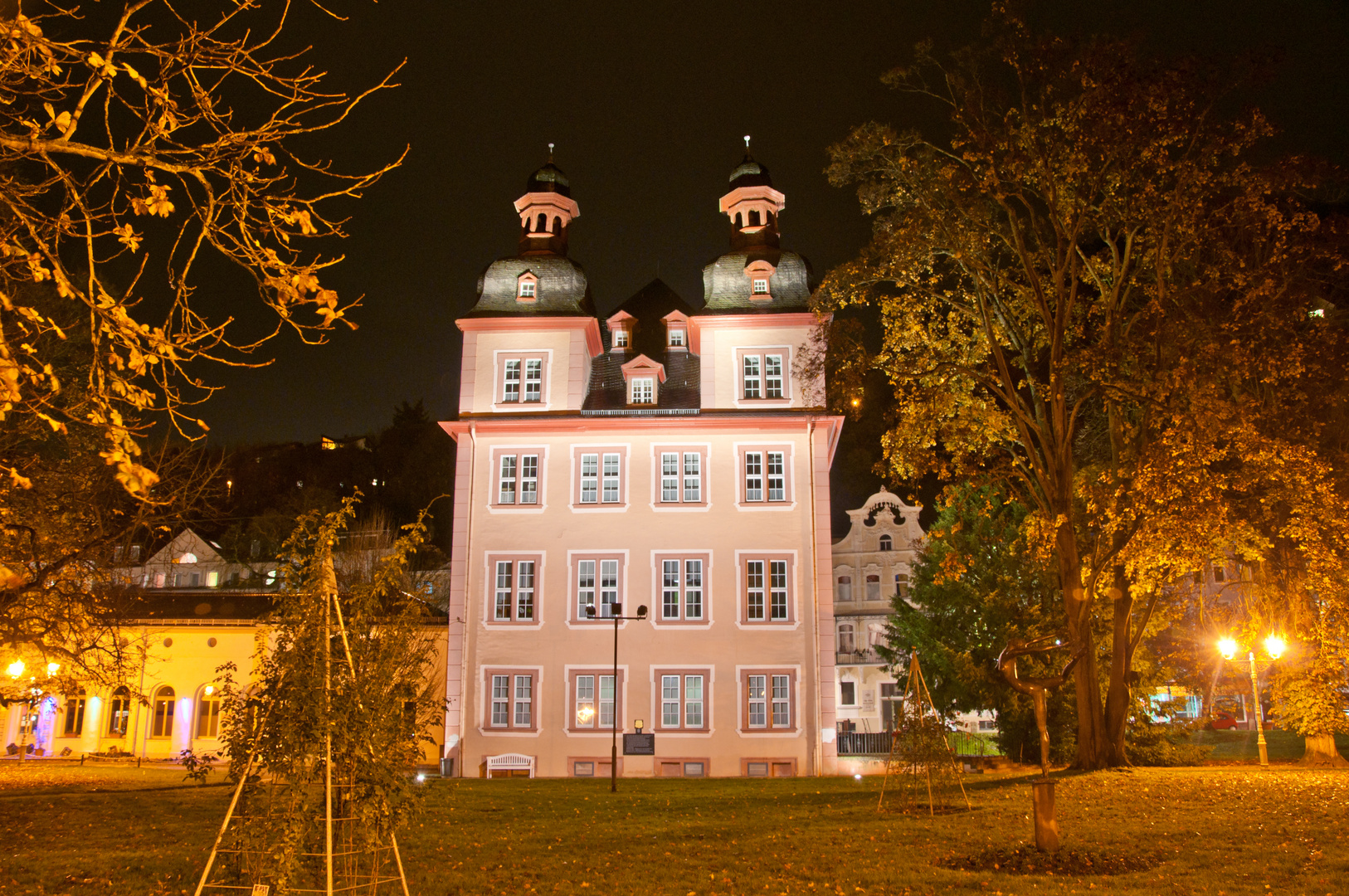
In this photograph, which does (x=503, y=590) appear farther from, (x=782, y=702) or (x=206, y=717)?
(x=206, y=717)

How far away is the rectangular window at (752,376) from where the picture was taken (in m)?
33.3

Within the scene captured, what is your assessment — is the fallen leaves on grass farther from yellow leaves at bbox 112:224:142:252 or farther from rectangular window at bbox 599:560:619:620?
rectangular window at bbox 599:560:619:620

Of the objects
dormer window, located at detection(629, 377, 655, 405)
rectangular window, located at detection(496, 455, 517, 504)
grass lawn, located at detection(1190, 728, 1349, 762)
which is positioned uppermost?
dormer window, located at detection(629, 377, 655, 405)

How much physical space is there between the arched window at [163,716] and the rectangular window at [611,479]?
20747 millimetres

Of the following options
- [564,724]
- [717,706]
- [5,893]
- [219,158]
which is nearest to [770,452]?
[717,706]

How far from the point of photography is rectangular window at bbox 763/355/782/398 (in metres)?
33.3

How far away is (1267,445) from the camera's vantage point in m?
18.0

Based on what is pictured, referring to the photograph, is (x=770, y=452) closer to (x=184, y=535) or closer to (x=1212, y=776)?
A: (x=1212, y=776)

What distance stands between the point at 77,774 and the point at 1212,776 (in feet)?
92.4

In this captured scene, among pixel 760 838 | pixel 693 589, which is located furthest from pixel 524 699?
pixel 760 838

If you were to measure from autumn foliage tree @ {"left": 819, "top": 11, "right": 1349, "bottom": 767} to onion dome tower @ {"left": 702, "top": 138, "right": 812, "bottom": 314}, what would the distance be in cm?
927

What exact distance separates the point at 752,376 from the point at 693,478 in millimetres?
3962

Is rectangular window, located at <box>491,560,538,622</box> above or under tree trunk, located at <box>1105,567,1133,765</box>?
above

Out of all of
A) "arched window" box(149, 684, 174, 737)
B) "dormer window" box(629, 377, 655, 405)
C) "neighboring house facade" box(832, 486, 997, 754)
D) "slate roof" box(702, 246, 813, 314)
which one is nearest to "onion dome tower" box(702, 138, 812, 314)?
"slate roof" box(702, 246, 813, 314)
